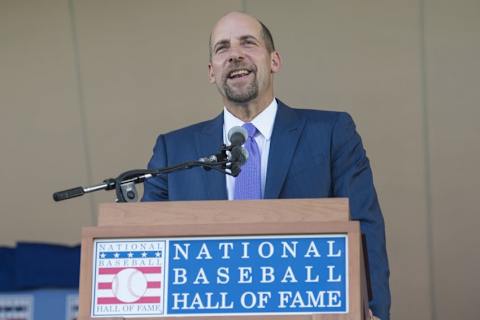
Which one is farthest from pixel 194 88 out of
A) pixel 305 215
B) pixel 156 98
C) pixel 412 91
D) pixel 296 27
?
pixel 305 215

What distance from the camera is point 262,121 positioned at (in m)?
3.84

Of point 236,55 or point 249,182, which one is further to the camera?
point 236,55

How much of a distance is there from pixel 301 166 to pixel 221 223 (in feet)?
3.18

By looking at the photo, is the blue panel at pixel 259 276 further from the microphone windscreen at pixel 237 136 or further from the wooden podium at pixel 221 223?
the microphone windscreen at pixel 237 136

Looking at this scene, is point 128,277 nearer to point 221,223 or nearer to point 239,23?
point 221,223

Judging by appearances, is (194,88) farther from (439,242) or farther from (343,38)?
(439,242)

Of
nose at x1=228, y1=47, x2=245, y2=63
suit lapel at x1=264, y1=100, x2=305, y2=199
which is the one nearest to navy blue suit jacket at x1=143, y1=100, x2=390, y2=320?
suit lapel at x1=264, y1=100, x2=305, y2=199

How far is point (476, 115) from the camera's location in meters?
5.41

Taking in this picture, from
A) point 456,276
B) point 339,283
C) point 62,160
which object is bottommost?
point 339,283

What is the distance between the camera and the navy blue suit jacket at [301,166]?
3598 mm

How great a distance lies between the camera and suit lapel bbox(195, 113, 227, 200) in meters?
3.64

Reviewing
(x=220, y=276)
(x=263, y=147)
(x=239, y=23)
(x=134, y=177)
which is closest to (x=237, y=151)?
(x=134, y=177)

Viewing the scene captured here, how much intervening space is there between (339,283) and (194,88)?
315 centimetres

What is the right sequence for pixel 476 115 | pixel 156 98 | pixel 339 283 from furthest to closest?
pixel 156 98
pixel 476 115
pixel 339 283
